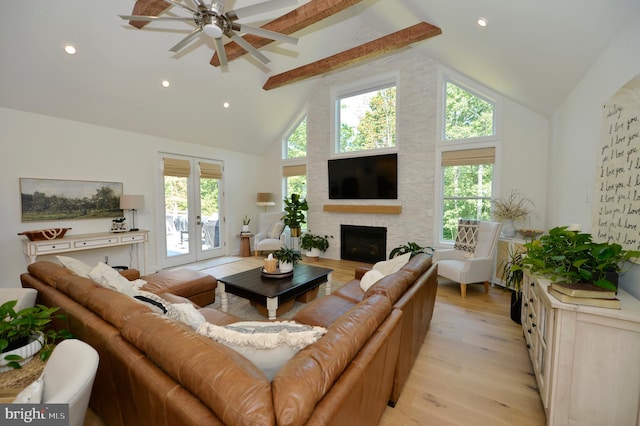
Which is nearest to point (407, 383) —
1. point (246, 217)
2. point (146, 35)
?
point (146, 35)

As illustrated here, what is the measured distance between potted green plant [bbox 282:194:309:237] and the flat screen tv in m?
0.77

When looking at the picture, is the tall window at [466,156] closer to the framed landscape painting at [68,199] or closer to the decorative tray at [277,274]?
the decorative tray at [277,274]

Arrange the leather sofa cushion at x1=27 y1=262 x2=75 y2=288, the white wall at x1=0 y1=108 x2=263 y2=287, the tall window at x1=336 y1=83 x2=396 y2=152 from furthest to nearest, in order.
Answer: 1. the tall window at x1=336 y1=83 x2=396 y2=152
2. the white wall at x1=0 y1=108 x2=263 y2=287
3. the leather sofa cushion at x1=27 y1=262 x2=75 y2=288

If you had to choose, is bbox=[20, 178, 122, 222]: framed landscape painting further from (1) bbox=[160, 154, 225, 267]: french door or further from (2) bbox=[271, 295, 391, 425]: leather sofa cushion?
(2) bbox=[271, 295, 391, 425]: leather sofa cushion

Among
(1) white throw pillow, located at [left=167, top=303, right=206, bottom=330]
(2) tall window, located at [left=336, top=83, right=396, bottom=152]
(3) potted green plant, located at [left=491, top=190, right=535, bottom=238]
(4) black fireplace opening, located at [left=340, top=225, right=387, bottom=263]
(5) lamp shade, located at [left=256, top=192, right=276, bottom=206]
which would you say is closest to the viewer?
(1) white throw pillow, located at [left=167, top=303, right=206, bottom=330]

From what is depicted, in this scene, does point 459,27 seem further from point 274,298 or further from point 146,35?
point 146,35

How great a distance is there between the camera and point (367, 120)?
18.3ft

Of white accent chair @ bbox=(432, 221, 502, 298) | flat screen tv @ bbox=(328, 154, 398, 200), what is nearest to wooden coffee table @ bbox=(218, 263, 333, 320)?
white accent chair @ bbox=(432, 221, 502, 298)

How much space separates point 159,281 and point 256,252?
324cm

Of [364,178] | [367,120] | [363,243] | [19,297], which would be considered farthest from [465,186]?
[19,297]

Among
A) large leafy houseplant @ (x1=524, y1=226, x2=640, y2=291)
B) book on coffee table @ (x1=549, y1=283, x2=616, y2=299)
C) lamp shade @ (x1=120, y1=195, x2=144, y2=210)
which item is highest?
lamp shade @ (x1=120, y1=195, x2=144, y2=210)

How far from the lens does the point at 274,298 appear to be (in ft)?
8.75

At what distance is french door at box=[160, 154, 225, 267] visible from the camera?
5215mm

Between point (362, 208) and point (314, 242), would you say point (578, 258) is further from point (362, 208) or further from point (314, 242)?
point (314, 242)
